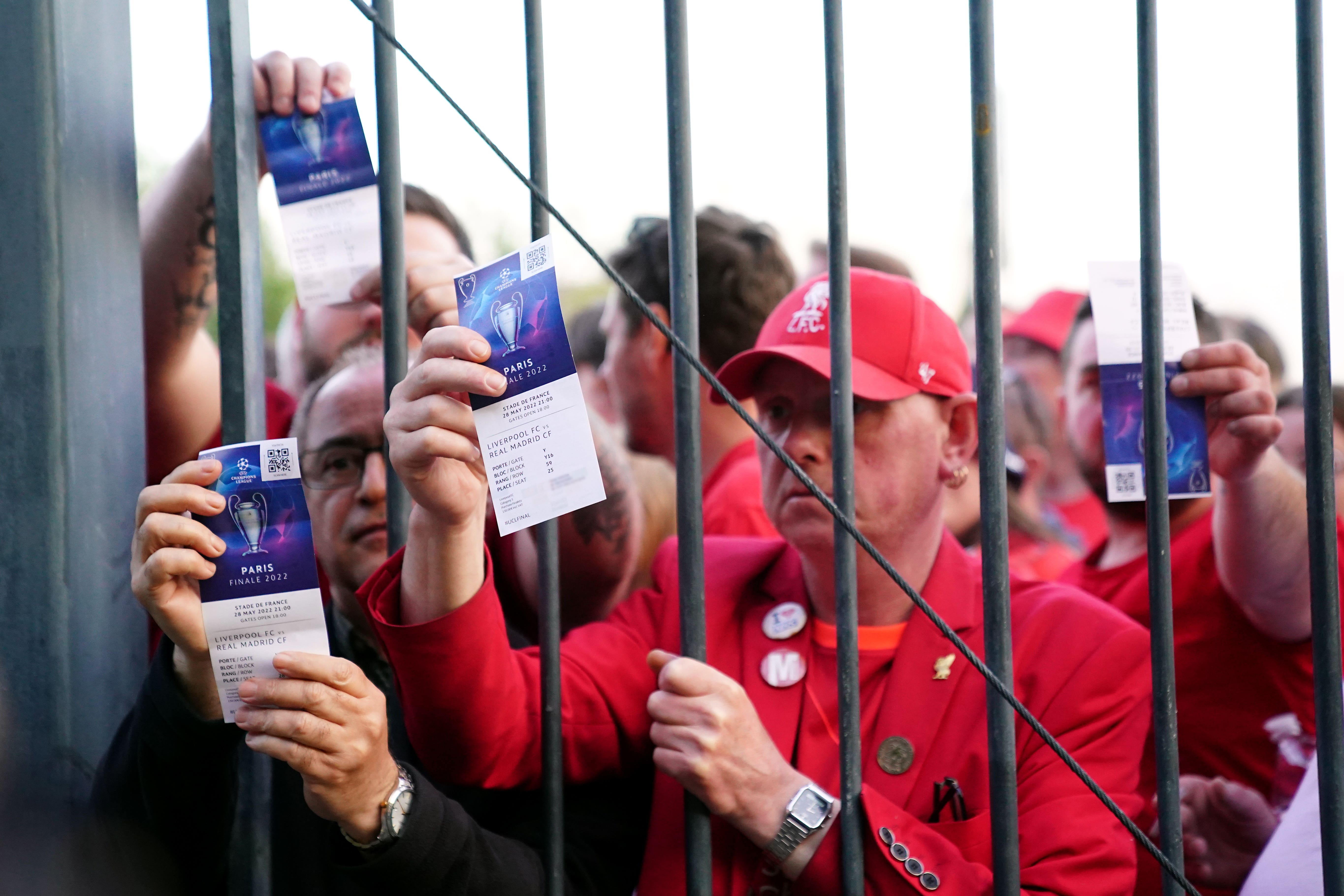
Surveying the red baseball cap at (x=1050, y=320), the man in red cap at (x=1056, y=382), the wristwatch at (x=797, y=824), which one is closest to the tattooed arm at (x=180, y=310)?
the wristwatch at (x=797, y=824)

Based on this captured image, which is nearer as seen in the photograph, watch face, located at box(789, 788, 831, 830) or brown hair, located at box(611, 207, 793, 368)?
watch face, located at box(789, 788, 831, 830)

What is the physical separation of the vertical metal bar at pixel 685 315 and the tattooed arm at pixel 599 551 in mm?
793

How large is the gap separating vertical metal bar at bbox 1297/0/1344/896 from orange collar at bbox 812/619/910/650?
0.57 meters

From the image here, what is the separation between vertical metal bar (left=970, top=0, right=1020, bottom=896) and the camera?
1.22 meters

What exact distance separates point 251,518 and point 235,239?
36 centimetres

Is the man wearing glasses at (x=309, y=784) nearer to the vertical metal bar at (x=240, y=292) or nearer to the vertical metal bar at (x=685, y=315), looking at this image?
the vertical metal bar at (x=240, y=292)

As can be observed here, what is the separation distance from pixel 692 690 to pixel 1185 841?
3.88 ft

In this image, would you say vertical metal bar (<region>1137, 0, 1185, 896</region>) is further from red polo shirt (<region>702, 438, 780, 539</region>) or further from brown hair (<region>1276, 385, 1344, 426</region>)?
brown hair (<region>1276, 385, 1344, 426</region>)

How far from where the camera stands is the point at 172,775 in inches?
53.1

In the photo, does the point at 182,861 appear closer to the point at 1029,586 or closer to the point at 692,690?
the point at 692,690

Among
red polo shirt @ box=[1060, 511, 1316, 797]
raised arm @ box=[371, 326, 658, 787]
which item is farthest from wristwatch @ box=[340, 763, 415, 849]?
red polo shirt @ box=[1060, 511, 1316, 797]

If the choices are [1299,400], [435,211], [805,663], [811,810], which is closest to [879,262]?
[1299,400]

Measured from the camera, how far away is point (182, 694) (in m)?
1.31

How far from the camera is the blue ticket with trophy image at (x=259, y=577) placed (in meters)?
1.20
